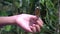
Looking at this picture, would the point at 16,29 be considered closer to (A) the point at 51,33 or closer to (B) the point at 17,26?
(B) the point at 17,26

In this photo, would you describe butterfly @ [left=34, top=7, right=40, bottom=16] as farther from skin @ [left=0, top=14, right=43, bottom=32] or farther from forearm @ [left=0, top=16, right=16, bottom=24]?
forearm @ [left=0, top=16, right=16, bottom=24]

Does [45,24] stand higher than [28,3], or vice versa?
[28,3]

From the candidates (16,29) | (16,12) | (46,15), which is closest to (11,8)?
(16,12)

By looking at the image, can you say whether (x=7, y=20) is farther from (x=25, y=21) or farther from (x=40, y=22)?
(x=40, y=22)

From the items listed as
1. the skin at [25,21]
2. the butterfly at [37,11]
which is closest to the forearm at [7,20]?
the skin at [25,21]

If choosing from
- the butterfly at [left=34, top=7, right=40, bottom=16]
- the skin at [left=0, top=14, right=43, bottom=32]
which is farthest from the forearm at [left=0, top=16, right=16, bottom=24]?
the butterfly at [left=34, top=7, right=40, bottom=16]

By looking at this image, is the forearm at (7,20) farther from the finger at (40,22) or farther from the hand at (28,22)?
the finger at (40,22)
